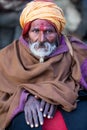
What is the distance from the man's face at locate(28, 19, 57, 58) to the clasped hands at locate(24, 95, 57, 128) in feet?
1.44

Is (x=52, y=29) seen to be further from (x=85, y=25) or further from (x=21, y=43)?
(x=85, y=25)

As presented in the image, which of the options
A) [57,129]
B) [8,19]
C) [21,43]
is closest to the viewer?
[57,129]

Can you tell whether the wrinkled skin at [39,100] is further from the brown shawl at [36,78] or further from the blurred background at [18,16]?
the blurred background at [18,16]

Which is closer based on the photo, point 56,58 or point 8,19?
point 56,58

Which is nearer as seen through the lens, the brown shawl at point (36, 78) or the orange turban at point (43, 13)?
the brown shawl at point (36, 78)

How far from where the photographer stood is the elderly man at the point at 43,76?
4.77m

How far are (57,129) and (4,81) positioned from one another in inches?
26.6

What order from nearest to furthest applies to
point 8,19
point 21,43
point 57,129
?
point 57,129, point 21,43, point 8,19

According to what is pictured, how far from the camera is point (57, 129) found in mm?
4777

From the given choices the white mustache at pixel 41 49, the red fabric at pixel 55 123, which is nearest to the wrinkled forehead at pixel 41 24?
the white mustache at pixel 41 49

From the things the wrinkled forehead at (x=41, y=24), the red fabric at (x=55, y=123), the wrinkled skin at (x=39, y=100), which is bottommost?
the red fabric at (x=55, y=123)

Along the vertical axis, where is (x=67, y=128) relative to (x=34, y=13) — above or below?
below

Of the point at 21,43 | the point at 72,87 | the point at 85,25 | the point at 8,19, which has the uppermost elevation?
the point at 21,43

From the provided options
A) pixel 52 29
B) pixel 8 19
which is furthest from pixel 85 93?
pixel 8 19
